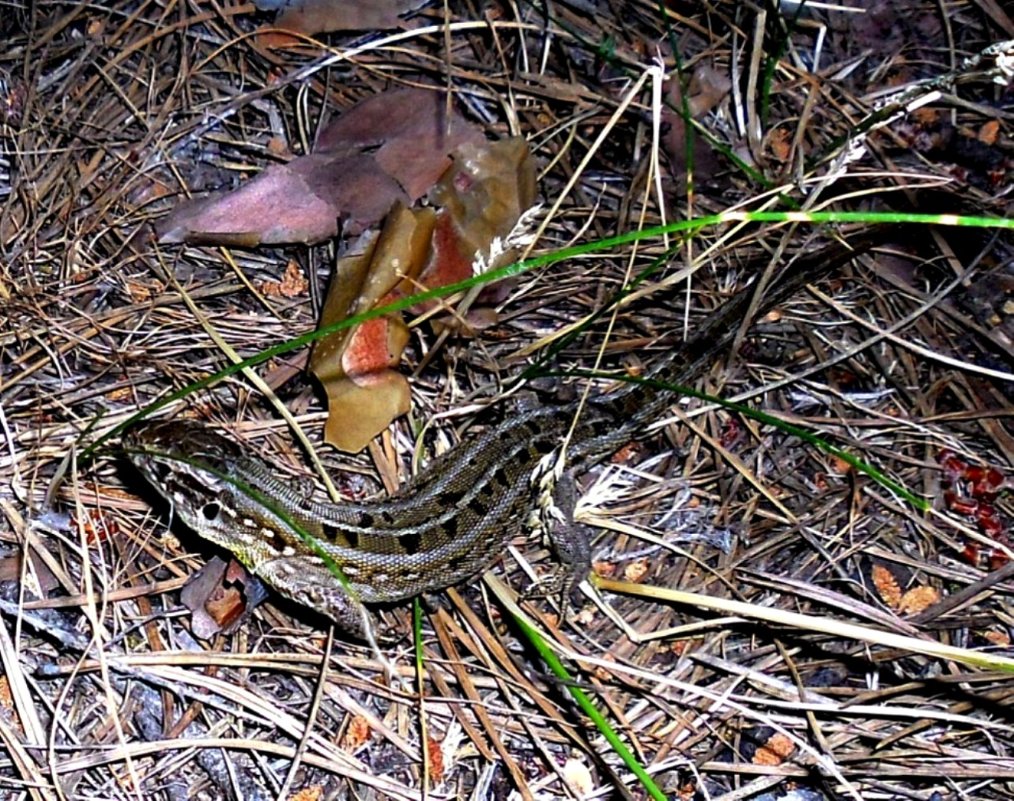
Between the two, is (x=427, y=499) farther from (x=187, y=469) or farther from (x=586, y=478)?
(x=187, y=469)

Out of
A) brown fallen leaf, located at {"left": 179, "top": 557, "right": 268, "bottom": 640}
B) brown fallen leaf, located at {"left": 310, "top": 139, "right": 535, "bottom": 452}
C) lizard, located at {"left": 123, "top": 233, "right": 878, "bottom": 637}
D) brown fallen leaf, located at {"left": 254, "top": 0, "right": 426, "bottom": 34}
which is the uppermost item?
brown fallen leaf, located at {"left": 254, "top": 0, "right": 426, "bottom": 34}

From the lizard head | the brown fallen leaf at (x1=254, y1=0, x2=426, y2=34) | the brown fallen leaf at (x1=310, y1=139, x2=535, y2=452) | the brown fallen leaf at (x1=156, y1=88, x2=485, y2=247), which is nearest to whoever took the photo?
the lizard head

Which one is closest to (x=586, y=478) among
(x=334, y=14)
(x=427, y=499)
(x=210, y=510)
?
(x=427, y=499)

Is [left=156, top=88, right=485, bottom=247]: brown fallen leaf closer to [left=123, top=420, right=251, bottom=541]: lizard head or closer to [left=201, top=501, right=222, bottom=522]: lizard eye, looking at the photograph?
[left=123, top=420, right=251, bottom=541]: lizard head

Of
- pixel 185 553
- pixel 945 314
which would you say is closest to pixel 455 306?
Answer: pixel 185 553

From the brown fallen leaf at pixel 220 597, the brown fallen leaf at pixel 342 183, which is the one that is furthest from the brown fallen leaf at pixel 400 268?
the brown fallen leaf at pixel 220 597

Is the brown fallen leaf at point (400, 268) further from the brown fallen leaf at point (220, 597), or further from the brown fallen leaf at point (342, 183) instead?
the brown fallen leaf at point (220, 597)

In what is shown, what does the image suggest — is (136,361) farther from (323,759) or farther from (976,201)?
(976,201)

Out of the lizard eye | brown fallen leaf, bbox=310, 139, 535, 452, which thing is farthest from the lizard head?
brown fallen leaf, bbox=310, 139, 535, 452
